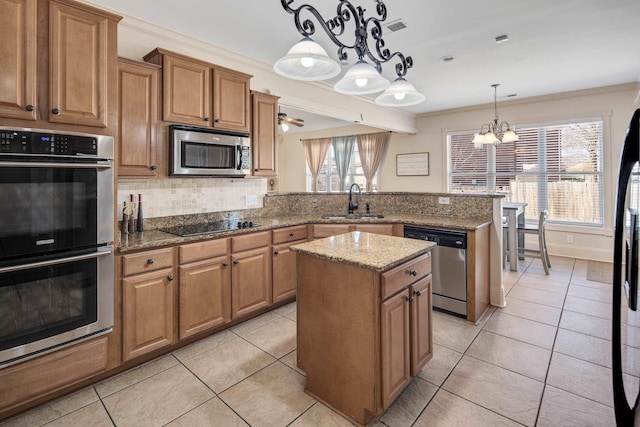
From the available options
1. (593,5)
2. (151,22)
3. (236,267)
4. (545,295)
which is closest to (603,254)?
(545,295)

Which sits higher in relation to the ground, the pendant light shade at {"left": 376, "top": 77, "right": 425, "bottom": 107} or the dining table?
the pendant light shade at {"left": 376, "top": 77, "right": 425, "bottom": 107}

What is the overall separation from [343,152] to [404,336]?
21.1 ft

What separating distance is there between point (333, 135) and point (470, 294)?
585 cm

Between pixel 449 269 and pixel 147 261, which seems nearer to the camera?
pixel 147 261

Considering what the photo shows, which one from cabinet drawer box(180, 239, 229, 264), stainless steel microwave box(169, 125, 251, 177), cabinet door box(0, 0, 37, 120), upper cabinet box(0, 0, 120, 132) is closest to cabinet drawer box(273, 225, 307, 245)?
cabinet drawer box(180, 239, 229, 264)

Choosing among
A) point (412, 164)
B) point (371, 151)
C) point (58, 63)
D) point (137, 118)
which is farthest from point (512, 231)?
point (58, 63)

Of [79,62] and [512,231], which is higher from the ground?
[79,62]

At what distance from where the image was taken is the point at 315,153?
27.0 ft

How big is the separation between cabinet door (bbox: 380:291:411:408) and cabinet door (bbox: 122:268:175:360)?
1.59 meters

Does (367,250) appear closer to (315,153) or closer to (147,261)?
(147,261)

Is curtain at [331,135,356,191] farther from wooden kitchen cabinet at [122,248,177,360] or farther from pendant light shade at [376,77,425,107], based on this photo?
wooden kitchen cabinet at [122,248,177,360]

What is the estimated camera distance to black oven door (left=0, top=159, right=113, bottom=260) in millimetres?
1625

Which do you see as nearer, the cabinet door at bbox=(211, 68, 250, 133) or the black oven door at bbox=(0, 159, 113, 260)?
the black oven door at bbox=(0, 159, 113, 260)

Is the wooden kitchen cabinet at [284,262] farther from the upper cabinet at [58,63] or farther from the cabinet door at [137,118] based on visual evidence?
the upper cabinet at [58,63]
